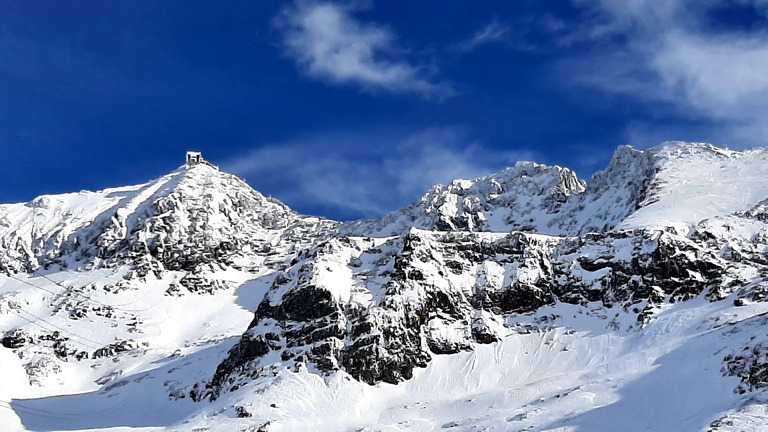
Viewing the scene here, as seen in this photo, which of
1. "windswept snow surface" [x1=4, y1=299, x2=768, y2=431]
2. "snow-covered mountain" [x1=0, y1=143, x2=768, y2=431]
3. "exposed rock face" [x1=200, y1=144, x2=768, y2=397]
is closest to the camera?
"windswept snow surface" [x1=4, y1=299, x2=768, y2=431]

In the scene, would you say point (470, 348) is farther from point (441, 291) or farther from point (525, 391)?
point (525, 391)

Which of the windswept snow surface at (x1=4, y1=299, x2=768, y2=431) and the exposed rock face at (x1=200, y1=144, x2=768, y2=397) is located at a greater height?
the exposed rock face at (x1=200, y1=144, x2=768, y2=397)

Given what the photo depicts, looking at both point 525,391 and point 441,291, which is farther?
point 441,291

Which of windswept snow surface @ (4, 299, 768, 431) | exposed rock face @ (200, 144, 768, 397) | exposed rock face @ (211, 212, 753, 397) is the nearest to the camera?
windswept snow surface @ (4, 299, 768, 431)

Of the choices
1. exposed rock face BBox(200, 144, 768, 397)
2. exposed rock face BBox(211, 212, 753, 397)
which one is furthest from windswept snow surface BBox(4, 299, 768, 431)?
exposed rock face BBox(200, 144, 768, 397)

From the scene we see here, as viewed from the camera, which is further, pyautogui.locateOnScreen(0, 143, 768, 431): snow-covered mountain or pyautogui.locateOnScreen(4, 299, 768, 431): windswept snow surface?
pyautogui.locateOnScreen(0, 143, 768, 431): snow-covered mountain

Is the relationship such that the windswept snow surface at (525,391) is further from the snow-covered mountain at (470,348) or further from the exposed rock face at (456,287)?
the exposed rock face at (456,287)

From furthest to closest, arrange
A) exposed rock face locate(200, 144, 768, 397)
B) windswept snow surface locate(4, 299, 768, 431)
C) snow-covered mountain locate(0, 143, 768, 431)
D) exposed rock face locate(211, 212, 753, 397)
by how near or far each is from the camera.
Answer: exposed rock face locate(200, 144, 768, 397)
exposed rock face locate(211, 212, 753, 397)
snow-covered mountain locate(0, 143, 768, 431)
windswept snow surface locate(4, 299, 768, 431)

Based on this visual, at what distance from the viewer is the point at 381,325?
163 metres

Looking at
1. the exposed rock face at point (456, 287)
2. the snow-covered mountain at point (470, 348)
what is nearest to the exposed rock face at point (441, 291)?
the exposed rock face at point (456, 287)

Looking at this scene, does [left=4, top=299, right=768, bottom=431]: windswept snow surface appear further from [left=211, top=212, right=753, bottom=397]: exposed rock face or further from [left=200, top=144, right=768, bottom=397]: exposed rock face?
[left=200, top=144, right=768, bottom=397]: exposed rock face

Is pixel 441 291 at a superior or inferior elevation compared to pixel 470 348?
superior

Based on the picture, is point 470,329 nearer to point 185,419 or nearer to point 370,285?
point 370,285

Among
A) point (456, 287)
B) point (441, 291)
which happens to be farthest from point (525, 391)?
point (456, 287)
